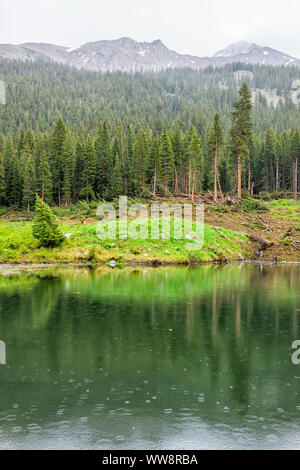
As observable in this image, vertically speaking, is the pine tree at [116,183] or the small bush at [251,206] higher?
the pine tree at [116,183]

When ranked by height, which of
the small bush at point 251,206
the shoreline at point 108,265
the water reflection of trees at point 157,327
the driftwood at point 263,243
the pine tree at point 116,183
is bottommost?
the shoreline at point 108,265

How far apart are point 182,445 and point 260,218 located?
44.1 metres

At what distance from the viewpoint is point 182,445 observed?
24.6 ft

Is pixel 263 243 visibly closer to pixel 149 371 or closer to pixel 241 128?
pixel 241 128

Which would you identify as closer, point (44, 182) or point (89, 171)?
point (44, 182)

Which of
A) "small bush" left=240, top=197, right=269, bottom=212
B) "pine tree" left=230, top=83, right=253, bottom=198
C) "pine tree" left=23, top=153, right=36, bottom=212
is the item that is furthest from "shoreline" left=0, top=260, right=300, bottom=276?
"pine tree" left=23, top=153, right=36, bottom=212

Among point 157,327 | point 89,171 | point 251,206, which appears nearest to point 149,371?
point 157,327

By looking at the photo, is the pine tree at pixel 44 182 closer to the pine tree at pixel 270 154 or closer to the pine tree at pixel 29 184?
the pine tree at pixel 29 184

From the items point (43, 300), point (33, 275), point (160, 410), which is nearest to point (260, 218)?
point (33, 275)

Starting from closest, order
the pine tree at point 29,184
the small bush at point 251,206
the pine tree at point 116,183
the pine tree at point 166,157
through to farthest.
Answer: the small bush at point 251,206 → the pine tree at point 29,184 → the pine tree at point 116,183 → the pine tree at point 166,157

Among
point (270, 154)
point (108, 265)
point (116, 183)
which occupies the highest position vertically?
point (270, 154)

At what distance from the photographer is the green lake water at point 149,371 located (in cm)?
789

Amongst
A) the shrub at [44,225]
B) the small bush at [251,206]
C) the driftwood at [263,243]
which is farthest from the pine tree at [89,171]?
the driftwood at [263,243]

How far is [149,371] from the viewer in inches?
435
